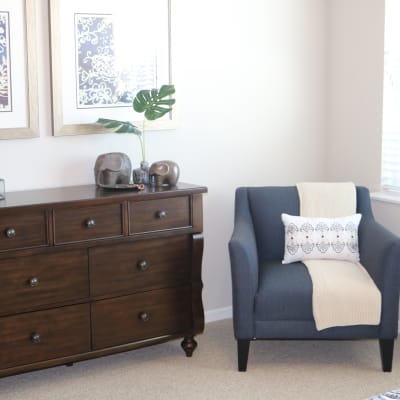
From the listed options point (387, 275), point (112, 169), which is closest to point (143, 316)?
point (112, 169)

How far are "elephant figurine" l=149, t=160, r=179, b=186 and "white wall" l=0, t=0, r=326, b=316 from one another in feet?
1.05

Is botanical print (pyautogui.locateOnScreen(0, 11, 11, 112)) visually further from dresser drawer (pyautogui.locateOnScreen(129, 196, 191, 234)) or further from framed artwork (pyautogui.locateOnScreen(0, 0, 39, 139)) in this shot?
dresser drawer (pyautogui.locateOnScreen(129, 196, 191, 234))

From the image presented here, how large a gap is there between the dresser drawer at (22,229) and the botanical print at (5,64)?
23.4 inches

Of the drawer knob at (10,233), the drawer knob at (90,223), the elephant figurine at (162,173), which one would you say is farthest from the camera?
the elephant figurine at (162,173)

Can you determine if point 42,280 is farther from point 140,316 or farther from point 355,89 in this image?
point 355,89

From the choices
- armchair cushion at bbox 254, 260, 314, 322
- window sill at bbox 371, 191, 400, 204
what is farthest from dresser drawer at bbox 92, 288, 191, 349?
window sill at bbox 371, 191, 400, 204

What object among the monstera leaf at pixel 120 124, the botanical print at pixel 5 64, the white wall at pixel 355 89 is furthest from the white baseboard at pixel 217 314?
the botanical print at pixel 5 64

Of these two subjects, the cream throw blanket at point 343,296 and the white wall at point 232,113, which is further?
the white wall at point 232,113

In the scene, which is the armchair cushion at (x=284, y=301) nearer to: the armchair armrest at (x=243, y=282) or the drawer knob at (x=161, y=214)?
the armchair armrest at (x=243, y=282)

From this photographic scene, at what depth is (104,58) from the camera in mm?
3672

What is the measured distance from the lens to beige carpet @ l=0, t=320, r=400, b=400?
332 cm

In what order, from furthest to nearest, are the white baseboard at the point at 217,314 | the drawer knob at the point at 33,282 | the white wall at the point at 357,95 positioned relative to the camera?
the white baseboard at the point at 217,314, the white wall at the point at 357,95, the drawer knob at the point at 33,282

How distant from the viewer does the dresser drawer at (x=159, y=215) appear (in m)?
3.41

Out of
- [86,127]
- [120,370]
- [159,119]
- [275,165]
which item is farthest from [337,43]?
[120,370]
